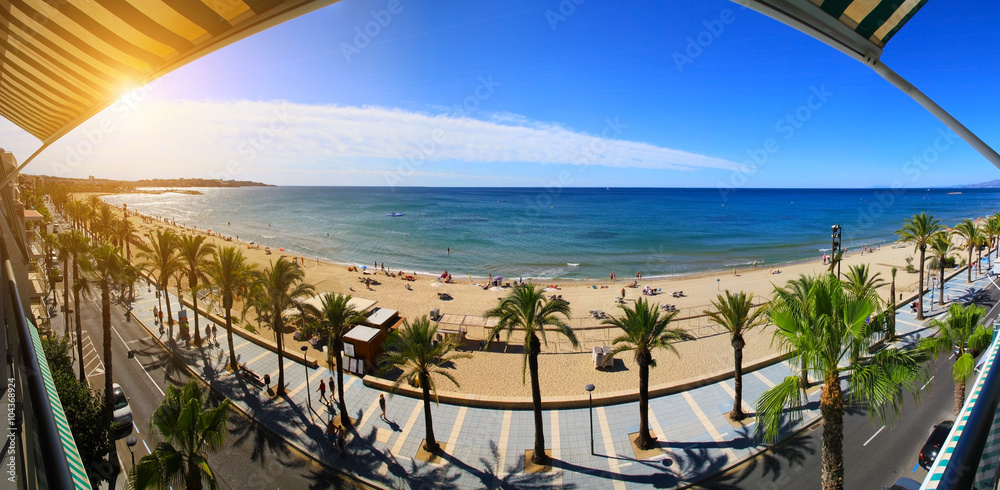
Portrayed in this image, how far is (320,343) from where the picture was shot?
2175 cm

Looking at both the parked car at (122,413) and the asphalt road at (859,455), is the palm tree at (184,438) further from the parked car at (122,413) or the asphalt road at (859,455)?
the asphalt road at (859,455)

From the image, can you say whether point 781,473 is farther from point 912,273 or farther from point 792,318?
point 912,273

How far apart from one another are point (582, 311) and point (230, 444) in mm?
22202

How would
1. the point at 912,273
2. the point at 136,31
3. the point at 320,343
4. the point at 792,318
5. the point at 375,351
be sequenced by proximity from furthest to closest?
the point at 912,273
the point at 320,343
the point at 375,351
the point at 792,318
the point at 136,31

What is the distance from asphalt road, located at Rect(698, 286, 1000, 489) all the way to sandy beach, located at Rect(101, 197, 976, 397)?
3.61m


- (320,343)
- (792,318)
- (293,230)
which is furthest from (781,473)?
(293,230)

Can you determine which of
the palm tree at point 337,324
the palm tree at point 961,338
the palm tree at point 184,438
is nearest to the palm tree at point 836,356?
the palm tree at point 961,338

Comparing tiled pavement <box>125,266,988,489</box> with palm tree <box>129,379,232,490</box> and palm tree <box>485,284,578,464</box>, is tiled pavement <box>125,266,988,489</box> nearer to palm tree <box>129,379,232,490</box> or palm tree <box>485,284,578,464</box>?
palm tree <box>485,284,578,464</box>

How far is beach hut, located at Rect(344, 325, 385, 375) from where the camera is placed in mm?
18219

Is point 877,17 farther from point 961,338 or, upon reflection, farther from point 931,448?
point 961,338

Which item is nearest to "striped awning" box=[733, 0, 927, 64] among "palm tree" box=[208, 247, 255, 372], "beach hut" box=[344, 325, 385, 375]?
"beach hut" box=[344, 325, 385, 375]

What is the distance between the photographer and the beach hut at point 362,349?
1822cm

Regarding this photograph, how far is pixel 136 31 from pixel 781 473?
16.2 meters

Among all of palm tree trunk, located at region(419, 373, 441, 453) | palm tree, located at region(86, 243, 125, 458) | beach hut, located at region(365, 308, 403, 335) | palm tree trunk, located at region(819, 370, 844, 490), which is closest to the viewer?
palm tree trunk, located at region(819, 370, 844, 490)
